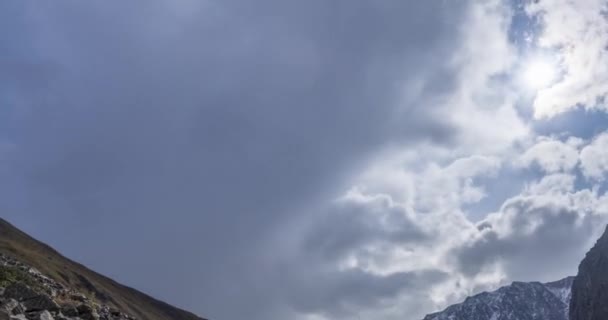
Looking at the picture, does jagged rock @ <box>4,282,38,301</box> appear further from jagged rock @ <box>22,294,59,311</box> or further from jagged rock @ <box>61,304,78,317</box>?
jagged rock @ <box>61,304,78,317</box>

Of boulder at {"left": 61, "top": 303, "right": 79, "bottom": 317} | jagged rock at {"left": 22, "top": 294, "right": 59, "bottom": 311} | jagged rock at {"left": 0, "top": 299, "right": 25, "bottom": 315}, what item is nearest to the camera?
jagged rock at {"left": 0, "top": 299, "right": 25, "bottom": 315}

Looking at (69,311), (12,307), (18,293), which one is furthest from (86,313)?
(12,307)

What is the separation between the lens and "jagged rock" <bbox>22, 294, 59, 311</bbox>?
26.1 metres

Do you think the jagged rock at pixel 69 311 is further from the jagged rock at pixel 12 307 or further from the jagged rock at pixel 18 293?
the jagged rock at pixel 12 307

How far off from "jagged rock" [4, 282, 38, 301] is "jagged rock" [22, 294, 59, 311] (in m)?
0.29

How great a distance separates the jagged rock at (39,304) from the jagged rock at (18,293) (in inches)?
11.3

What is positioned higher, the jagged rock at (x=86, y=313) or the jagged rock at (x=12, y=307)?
the jagged rock at (x=86, y=313)

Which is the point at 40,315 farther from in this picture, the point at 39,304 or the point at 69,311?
the point at 69,311

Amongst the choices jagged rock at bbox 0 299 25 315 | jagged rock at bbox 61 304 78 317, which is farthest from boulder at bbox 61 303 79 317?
jagged rock at bbox 0 299 25 315

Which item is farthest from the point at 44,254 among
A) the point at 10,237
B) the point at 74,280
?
the point at 74,280

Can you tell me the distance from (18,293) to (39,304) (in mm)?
1229

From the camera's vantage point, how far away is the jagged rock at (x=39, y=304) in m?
26.1

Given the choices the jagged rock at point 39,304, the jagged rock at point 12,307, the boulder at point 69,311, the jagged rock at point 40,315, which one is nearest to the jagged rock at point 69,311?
the boulder at point 69,311

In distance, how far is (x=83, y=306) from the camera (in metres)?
29.1
